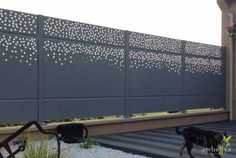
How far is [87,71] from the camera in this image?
8.34 m

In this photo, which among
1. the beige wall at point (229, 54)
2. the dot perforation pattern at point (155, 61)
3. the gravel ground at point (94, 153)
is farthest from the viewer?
the beige wall at point (229, 54)

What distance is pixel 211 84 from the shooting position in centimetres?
1216

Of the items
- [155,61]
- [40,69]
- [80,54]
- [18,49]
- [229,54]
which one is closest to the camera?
[18,49]

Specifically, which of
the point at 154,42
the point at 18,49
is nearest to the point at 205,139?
the point at 18,49

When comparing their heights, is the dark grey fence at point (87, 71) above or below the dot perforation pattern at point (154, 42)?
below

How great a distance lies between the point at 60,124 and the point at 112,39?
99.9 inches

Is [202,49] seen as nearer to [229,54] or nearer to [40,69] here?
[229,54]

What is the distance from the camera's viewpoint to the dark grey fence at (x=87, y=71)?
7102 mm

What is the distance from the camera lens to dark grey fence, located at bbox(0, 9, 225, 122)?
710cm

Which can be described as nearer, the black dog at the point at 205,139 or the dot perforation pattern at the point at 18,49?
the black dog at the point at 205,139

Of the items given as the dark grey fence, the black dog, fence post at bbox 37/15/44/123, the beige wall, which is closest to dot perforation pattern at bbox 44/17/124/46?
the dark grey fence

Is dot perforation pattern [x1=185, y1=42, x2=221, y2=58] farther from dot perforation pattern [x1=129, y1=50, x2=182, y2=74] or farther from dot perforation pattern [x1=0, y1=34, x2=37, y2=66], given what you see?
dot perforation pattern [x1=0, y1=34, x2=37, y2=66]

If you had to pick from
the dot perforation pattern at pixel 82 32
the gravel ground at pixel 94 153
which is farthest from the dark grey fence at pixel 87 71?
the gravel ground at pixel 94 153

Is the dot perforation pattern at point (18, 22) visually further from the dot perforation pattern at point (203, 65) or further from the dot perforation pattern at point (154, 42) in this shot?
the dot perforation pattern at point (203, 65)
